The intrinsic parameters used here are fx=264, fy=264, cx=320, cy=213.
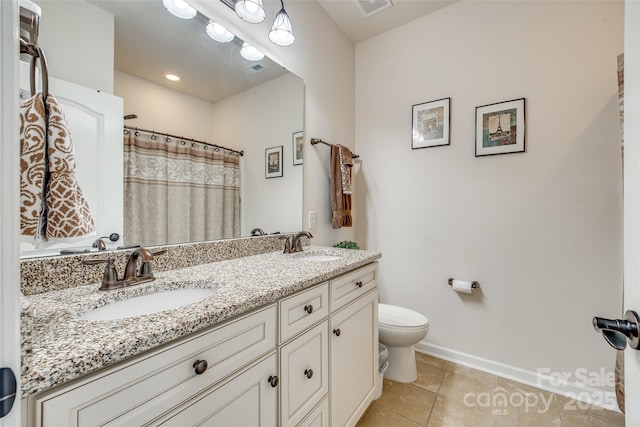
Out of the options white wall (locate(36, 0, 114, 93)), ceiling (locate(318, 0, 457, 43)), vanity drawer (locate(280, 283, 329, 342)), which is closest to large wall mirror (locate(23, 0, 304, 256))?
white wall (locate(36, 0, 114, 93))

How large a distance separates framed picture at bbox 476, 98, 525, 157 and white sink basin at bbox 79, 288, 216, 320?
1.95 metres

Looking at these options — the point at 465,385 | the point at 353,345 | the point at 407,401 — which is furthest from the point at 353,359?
the point at 465,385

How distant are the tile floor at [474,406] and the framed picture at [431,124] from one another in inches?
66.1

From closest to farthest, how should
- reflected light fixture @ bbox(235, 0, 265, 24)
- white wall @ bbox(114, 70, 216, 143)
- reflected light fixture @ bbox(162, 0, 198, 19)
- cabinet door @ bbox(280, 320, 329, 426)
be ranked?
cabinet door @ bbox(280, 320, 329, 426) → white wall @ bbox(114, 70, 216, 143) → reflected light fixture @ bbox(162, 0, 198, 19) → reflected light fixture @ bbox(235, 0, 265, 24)

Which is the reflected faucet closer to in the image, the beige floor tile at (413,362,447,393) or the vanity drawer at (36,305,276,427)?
the vanity drawer at (36,305,276,427)

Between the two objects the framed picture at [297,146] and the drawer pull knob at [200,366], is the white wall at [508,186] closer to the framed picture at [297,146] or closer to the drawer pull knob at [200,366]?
the framed picture at [297,146]

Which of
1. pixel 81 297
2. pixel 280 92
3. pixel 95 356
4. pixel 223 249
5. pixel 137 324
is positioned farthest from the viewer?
pixel 280 92

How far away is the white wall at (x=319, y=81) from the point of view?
1723 mm

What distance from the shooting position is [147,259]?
862 mm

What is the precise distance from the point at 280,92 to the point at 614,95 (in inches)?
75.6

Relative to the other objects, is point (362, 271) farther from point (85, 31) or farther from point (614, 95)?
point (614, 95)

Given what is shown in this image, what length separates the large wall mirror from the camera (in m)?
0.88

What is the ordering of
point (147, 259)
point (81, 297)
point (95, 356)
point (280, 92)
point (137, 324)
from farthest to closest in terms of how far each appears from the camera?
point (280, 92) → point (147, 259) → point (81, 297) → point (137, 324) → point (95, 356)

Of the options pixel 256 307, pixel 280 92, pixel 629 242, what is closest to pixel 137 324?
→ pixel 256 307
